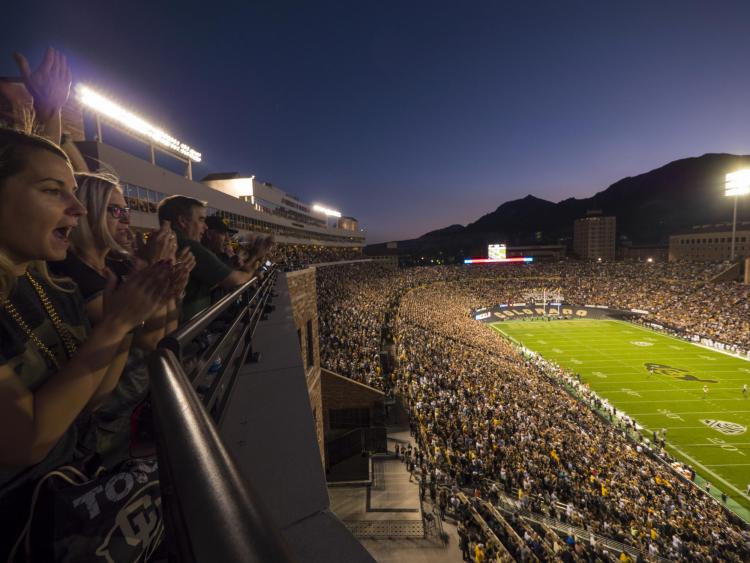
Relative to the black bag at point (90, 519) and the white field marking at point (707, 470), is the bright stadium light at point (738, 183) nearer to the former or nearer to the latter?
the white field marking at point (707, 470)

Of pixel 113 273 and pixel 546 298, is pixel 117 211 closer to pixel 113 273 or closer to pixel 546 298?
pixel 113 273

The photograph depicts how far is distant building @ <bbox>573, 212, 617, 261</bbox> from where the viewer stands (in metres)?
159

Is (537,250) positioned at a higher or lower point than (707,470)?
higher

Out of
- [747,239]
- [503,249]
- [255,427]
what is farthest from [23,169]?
[747,239]

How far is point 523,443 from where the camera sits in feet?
50.2

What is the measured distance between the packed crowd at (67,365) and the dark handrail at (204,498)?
424 mm

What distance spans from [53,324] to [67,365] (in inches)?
12.2

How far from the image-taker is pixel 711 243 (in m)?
76.4

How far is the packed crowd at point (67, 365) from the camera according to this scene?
1.02 meters

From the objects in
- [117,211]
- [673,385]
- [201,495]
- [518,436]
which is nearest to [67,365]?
[201,495]

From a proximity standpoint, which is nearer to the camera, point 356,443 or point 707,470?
point 356,443

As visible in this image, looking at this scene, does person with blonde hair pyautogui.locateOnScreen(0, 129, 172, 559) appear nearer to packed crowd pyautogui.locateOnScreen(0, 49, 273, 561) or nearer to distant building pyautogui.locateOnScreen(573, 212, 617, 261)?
packed crowd pyautogui.locateOnScreen(0, 49, 273, 561)

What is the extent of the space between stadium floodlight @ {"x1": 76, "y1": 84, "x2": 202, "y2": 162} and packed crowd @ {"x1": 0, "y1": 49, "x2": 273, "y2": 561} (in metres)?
20.8

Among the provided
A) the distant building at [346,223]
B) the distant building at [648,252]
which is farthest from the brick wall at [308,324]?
the distant building at [648,252]
